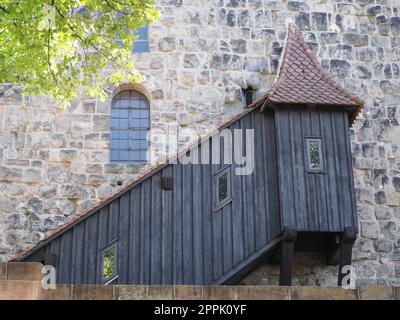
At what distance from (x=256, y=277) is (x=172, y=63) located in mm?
4591

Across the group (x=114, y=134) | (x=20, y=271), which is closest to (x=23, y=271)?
(x=20, y=271)

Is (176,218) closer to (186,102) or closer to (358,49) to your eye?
(186,102)

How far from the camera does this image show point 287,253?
1454 cm

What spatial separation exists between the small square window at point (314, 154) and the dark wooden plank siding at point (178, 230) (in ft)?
2.03

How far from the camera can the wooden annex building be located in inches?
558

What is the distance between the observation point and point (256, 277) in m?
16.1

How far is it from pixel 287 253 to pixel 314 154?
1.77m

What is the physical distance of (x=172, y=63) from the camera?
700 inches
